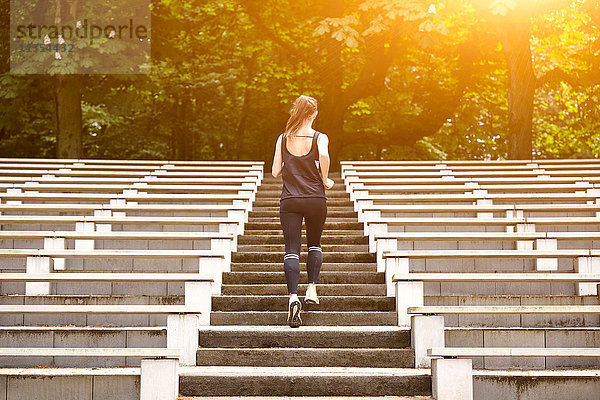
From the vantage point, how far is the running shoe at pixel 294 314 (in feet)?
20.8

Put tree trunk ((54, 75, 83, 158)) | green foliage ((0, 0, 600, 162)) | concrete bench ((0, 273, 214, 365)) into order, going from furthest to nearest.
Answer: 1. green foliage ((0, 0, 600, 162))
2. tree trunk ((54, 75, 83, 158))
3. concrete bench ((0, 273, 214, 365))

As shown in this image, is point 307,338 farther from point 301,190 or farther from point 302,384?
point 301,190

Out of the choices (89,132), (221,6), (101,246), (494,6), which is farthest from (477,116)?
(101,246)

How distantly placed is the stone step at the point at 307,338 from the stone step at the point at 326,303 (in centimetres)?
64

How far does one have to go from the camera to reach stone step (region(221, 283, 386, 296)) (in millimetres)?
7324

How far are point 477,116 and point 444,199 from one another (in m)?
14.2

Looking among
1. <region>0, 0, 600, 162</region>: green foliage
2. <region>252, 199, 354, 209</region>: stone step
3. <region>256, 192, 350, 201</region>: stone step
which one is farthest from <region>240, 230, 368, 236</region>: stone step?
<region>0, 0, 600, 162</region>: green foliage

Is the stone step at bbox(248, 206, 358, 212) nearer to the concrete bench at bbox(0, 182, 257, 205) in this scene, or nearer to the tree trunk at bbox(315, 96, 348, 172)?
the concrete bench at bbox(0, 182, 257, 205)

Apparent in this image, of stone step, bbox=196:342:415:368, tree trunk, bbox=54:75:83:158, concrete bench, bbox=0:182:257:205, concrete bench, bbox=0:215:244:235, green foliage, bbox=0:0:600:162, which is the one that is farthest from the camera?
green foliage, bbox=0:0:600:162

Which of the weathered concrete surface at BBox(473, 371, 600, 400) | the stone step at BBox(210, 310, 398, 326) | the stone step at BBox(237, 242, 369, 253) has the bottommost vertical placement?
the weathered concrete surface at BBox(473, 371, 600, 400)

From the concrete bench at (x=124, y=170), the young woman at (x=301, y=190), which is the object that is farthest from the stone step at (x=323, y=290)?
the concrete bench at (x=124, y=170)

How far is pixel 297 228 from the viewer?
6.41 m

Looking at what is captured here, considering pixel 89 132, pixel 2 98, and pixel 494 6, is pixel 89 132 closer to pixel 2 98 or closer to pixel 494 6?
pixel 2 98

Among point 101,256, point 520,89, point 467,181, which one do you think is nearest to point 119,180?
point 101,256
